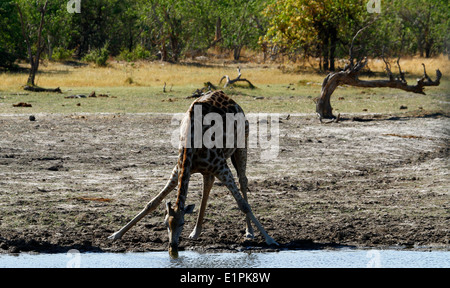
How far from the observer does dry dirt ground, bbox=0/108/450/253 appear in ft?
23.1

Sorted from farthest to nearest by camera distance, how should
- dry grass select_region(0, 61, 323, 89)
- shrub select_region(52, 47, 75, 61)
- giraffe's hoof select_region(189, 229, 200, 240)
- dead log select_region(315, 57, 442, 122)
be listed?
1. shrub select_region(52, 47, 75, 61)
2. dry grass select_region(0, 61, 323, 89)
3. dead log select_region(315, 57, 442, 122)
4. giraffe's hoof select_region(189, 229, 200, 240)

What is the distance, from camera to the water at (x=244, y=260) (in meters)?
6.18

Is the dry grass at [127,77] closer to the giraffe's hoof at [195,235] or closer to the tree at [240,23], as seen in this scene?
the tree at [240,23]

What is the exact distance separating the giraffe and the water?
1.03 feet

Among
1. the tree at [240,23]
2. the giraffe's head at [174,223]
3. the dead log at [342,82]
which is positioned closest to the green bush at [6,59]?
the tree at [240,23]

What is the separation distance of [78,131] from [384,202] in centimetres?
791

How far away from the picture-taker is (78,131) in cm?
1445

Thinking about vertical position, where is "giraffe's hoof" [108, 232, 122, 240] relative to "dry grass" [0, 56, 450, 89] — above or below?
below

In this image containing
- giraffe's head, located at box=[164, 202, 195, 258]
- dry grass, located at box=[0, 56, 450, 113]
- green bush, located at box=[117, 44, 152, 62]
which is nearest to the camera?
giraffe's head, located at box=[164, 202, 195, 258]

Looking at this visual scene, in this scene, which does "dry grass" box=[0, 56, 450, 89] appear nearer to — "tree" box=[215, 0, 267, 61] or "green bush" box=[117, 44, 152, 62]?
"green bush" box=[117, 44, 152, 62]

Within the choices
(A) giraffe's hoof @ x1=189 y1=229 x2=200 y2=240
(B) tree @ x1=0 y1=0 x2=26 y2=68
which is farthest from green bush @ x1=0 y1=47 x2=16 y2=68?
(A) giraffe's hoof @ x1=189 y1=229 x2=200 y2=240

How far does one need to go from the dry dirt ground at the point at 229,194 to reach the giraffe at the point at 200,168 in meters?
0.55

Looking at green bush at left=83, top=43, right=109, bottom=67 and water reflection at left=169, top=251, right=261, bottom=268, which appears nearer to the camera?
water reflection at left=169, top=251, right=261, bottom=268

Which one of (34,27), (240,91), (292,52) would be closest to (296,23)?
(292,52)
